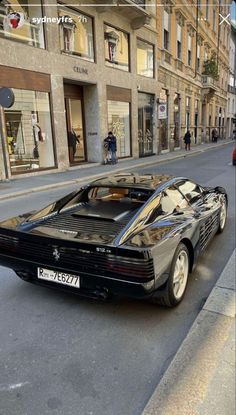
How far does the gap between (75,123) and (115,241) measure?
14944mm

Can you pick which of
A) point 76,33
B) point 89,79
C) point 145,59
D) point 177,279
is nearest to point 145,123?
point 145,59

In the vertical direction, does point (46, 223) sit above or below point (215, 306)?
above

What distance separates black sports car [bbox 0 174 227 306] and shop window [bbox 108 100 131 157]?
14.7 metres

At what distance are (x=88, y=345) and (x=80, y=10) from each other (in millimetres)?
15689

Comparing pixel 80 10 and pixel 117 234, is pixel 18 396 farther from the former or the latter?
pixel 80 10

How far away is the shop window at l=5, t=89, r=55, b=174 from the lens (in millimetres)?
12516

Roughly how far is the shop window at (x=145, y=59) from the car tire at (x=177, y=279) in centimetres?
1895

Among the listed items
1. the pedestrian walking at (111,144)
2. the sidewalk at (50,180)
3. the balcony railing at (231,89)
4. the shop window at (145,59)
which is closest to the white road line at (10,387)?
the sidewalk at (50,180)

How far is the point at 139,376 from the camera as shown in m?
2.39

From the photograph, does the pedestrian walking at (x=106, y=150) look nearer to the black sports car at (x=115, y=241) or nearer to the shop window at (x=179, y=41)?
the black sports car at (x=115, y=241)

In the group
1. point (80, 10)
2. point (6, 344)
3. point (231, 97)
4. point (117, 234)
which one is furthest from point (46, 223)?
point (231, 97)

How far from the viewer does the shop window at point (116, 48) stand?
17109 mm

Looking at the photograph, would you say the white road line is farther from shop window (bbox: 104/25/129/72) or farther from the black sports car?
shop window (bbox: 104/25/129/72)

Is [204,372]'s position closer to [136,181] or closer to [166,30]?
[136,181]
